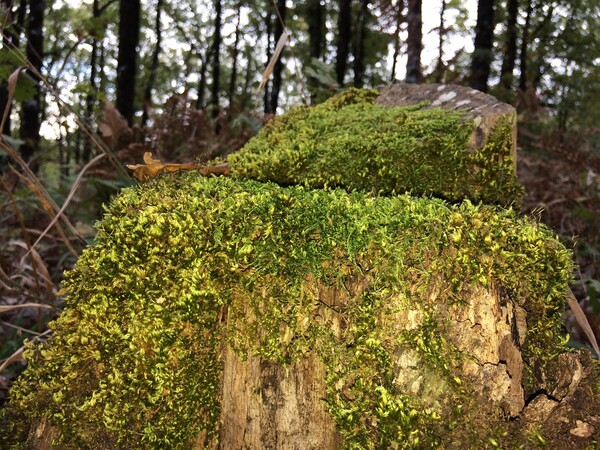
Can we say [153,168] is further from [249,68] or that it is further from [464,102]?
[249,68]

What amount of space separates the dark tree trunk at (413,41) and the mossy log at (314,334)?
17.2 ft

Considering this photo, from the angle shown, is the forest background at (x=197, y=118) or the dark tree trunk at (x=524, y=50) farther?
the dark tree trunk at (x=524, y=50)

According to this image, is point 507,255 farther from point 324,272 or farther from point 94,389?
point 94,389

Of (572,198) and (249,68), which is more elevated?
(249,68)

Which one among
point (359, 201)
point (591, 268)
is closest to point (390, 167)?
point (359, 201)

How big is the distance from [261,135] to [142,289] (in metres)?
1.57

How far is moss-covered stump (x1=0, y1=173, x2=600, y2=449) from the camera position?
127 cm

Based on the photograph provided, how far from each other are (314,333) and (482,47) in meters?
8.40

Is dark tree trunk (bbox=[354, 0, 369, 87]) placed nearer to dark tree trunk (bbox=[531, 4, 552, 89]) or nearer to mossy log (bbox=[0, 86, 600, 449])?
dark tree trunk (bbox=[531, 4, 552, 89])

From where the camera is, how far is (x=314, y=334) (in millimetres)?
1330

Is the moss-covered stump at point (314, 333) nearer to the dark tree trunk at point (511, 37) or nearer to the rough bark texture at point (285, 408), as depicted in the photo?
the rough bark texture at point (285, 408)

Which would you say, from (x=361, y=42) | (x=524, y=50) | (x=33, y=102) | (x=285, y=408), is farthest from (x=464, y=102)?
(x=361, y=42)

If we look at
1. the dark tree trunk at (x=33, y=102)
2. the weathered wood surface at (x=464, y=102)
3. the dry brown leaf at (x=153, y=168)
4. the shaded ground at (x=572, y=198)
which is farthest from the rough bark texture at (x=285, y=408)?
the dark tree trunk at (x=33, y=102)

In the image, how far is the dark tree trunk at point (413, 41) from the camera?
19.3 ft
